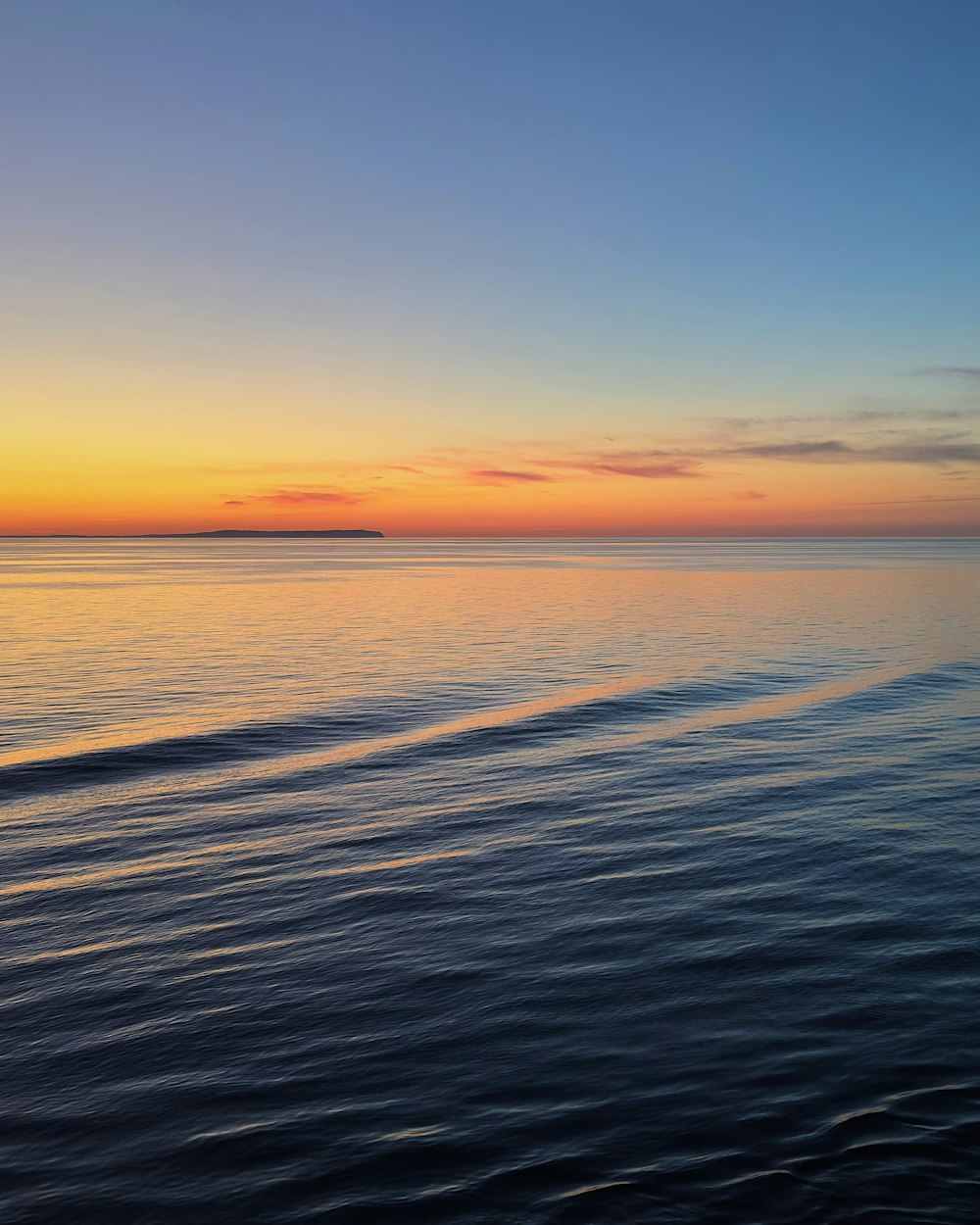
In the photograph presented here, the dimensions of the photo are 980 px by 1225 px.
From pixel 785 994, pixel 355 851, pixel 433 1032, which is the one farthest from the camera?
pixel 355 851

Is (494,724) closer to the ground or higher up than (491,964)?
higher up

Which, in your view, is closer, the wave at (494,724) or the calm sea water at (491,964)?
the calm sea water at (491,964)

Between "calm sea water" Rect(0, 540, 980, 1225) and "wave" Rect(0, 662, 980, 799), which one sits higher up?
"wave" Rect(0, 662, 980, 799)

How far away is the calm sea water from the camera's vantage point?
8344 mm

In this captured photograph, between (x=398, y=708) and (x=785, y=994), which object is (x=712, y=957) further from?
(x=398, y=708)

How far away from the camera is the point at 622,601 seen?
85188 mm

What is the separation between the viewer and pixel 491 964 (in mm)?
12656

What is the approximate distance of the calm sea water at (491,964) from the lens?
8344mm

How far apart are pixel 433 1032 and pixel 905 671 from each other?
1384 inches

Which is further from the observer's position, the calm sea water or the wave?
the wave

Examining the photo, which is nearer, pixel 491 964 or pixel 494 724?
pixel 491 964

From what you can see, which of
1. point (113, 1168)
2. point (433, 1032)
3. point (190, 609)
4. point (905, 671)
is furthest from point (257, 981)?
point (190, 609)

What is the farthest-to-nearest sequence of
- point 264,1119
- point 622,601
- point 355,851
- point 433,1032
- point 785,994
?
point 622,601
point 355,851
point 785,994
point 433,1032
point 264,1119

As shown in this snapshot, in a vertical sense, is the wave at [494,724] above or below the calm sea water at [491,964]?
above
